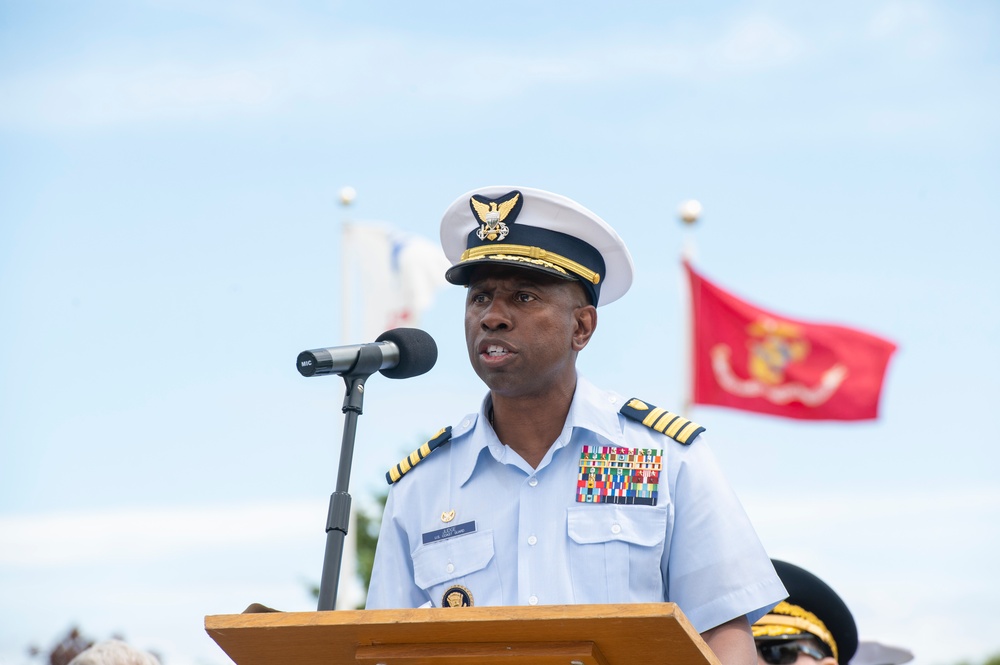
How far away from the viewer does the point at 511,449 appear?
155 inches

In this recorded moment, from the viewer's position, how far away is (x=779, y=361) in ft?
48.2

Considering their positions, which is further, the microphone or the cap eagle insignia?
the cap eagle insignia

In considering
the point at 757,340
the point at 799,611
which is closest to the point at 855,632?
the point at 799,611

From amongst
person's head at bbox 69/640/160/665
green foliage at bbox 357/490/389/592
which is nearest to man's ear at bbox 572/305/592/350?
person's head at bbox 69/640/160/665

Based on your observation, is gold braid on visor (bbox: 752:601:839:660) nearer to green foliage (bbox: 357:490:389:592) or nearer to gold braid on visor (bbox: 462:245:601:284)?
gold braid on visor (bbox: 462:245:601:284)

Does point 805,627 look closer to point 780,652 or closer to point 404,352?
point 780,652

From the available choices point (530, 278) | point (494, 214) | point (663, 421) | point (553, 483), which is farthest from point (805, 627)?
point (494, 214)

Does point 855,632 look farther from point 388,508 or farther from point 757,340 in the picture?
point 757,340

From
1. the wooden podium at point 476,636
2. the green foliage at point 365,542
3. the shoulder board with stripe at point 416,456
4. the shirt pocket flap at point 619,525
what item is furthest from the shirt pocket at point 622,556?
the green foliage at point 365,542

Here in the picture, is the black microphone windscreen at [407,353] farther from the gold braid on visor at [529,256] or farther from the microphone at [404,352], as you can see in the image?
the gold braid on visor at [529,256]

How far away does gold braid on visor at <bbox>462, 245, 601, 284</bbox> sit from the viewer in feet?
12.7

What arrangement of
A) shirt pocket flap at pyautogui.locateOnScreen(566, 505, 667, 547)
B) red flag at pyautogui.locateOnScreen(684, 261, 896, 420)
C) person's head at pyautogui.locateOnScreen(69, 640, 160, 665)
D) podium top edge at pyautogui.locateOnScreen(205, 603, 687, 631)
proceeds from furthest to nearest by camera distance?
red flag at pyautogui.locateOnScreen(684, 261, 896, 420)
person's head at pyautogui.locateOnScreen(69, 640, 160, 665)
shirt pocket flap at pyautogui.locateOnScreen(566, 505, 667, 547)
podium top edge at pyautogui.locateOnScreen(205, 603, 687, 631)

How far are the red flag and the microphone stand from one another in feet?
36.8

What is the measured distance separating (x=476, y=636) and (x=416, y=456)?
150cm
